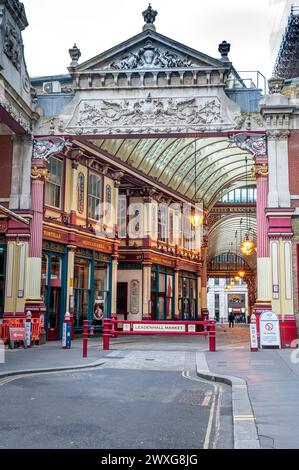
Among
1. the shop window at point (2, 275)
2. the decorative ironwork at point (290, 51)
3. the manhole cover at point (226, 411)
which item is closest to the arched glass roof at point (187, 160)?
the decorative ironwork at point (290, 51)

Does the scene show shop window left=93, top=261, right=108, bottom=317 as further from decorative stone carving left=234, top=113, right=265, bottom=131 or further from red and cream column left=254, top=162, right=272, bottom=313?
decorative stone carving left=234, top=113, right=265, bottom=131

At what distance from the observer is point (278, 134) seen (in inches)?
789

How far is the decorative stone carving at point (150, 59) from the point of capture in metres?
20.9

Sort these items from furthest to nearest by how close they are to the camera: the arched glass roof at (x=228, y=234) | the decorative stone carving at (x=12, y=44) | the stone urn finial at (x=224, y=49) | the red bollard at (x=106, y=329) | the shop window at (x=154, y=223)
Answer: the arched glass roof at (x=228, y=234) < the shop window at (x=154, y=223) < the stone urn finial at (x=224, y=49) < the decorative stone carving at (x=12, y=44) < the red bollard at (x=106, y=329)

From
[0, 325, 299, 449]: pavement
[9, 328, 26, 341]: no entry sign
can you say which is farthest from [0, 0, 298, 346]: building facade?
[0, 325, 299, 449]: pavement

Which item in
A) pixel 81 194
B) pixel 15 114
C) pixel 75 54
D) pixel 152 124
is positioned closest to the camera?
pixel 15 114

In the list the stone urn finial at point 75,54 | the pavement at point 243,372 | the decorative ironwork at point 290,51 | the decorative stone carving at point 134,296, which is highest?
the decorative ironwork at point 290,51

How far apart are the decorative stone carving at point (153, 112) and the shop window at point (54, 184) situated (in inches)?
114

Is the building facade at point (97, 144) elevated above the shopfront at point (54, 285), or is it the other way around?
the building facade at point (97, 144)

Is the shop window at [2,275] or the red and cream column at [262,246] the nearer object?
the red and cream column at [262,246]

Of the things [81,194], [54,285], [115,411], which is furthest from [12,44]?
[115,411]

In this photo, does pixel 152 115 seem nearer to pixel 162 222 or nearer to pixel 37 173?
pixel 37 173

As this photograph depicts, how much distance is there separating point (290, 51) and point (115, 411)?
1234 inches

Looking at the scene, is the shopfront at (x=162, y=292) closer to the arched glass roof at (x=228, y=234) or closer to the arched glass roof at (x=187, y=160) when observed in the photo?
the arched glass roof at (x=187, y=160)
